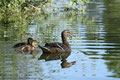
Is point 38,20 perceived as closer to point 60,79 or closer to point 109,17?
point 109,17

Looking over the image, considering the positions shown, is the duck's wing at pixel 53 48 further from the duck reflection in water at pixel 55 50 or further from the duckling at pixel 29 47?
the duckling at pixel 29 47

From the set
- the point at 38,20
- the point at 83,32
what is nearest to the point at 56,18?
the point at 38,20

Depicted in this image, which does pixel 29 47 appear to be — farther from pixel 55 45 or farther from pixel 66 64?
pixel 66 64

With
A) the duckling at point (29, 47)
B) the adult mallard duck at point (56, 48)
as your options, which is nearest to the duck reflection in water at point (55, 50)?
the adult mallard duck at point (56, 48)

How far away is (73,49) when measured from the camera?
1529 centimetres

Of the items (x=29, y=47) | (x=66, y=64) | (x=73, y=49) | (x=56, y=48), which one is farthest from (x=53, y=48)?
(x=66, y=64)

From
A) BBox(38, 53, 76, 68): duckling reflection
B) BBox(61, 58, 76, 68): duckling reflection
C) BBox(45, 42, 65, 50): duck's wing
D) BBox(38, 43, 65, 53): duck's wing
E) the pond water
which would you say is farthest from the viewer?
BBox(45, 42, 65, 50): duck's wing

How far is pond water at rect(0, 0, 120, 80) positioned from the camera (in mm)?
11328

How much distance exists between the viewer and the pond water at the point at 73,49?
37.2ft

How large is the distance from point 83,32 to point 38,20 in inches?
208

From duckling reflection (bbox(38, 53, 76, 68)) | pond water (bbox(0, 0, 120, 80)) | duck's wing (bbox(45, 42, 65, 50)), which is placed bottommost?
duckling reflection (bbox(38, 53, 76, 68))

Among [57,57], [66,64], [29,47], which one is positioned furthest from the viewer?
[29,47]

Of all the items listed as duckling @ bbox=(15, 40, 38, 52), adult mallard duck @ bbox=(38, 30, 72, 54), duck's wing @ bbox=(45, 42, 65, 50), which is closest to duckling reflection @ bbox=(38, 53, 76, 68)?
adult mallard duck @ bbox=(38, 30, 72, 54)

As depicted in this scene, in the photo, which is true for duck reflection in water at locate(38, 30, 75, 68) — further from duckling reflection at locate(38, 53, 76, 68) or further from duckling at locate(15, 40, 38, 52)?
duckling at locate(15, 40, 38, 52)
